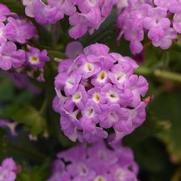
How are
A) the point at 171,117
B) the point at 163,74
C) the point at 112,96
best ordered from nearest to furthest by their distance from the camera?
the point at 112,96, the point at 163,74, the point at 171,117

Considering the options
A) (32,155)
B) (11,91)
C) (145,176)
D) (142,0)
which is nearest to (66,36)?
(142,0)

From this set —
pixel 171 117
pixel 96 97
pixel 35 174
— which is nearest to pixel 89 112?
pixel 96 97

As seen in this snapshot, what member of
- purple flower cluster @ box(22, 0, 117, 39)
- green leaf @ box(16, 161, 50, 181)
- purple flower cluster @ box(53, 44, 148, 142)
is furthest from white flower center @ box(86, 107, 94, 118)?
green leaf @ box(16, 161, 50, 181)

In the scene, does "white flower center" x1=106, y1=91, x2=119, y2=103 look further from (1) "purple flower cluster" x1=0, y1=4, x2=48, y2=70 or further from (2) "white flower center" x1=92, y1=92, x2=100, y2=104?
(1) "purple flower cluster" x1=0, y1=4, x2=48, y2=70

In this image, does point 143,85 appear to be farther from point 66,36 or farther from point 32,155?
point 32,155

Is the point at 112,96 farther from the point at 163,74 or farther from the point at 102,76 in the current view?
the point at 163,74

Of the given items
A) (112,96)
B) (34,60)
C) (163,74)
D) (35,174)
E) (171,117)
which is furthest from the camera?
(171,117)

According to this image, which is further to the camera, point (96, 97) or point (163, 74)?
point (163, 74)
